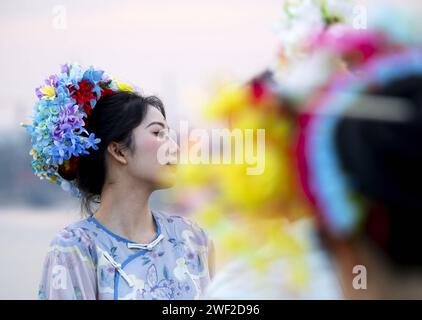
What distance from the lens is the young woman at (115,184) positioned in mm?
1888

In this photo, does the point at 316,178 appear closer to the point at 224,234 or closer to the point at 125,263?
the point at 224,234

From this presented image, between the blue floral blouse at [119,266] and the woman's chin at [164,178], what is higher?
the woman's chin at [164,178]

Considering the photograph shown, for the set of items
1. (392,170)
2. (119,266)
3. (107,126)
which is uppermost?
(107,126)

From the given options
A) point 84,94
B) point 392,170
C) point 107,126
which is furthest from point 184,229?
point 392,170

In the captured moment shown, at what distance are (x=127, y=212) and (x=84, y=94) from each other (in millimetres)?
367

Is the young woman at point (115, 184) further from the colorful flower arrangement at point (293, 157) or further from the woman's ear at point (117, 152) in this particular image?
the colorful flower arrangement at point (293, 157)

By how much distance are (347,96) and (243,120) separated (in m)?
0.14

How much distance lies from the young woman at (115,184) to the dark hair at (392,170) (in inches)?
48.3

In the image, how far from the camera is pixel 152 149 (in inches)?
79.9

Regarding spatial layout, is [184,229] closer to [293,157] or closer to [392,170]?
[293,157]

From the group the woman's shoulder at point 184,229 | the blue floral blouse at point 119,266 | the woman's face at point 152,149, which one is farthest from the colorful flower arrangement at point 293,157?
the woman's shoulder at point 184,229

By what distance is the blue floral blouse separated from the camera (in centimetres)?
182

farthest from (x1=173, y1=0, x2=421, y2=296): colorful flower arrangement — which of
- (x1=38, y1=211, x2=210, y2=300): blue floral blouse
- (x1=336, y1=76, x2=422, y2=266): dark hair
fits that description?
Result: (x1=38, y1=211, x2=210, y2=300): blue floral blouse

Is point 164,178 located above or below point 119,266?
above
